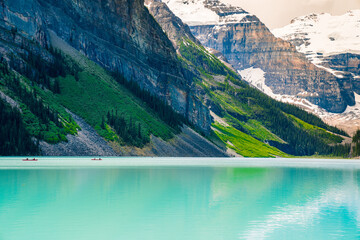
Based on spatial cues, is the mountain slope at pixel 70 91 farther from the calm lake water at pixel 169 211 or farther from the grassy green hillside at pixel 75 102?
the calm lake water at pixel 169 211

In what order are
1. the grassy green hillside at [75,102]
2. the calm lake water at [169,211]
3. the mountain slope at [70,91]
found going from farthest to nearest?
the mountain slope at [70,91] → the grassy green hillside at [75,102] → the calm lake water at [169,211]

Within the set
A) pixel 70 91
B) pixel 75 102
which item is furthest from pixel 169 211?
pixel 70 91

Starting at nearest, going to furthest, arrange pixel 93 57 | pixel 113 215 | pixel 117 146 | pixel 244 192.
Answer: pixel 113 215, pixel 244 192, pixel 117 146, pixel 93 57

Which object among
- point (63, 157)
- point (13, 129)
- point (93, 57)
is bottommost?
point (63, 157)

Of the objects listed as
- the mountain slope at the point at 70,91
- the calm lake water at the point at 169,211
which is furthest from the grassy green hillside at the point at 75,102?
the calm lake water at the point at 169,211

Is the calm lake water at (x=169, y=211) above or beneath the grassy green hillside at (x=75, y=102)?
beneath

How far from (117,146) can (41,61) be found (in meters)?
39.9

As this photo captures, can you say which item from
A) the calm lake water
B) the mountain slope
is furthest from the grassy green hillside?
the calm lake water

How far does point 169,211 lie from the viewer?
35875 mm

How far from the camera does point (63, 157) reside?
11388cm

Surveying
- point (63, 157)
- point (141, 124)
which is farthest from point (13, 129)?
point (141, 124)

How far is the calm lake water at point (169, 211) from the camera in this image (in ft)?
93.8

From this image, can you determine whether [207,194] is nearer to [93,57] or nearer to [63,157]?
[63,157]

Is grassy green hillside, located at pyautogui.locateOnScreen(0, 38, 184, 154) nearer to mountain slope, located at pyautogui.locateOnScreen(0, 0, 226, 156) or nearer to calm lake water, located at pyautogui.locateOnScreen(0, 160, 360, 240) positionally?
mountain slope, located at pyautogui.locateOnScreen(0, 0, 226, 156)
